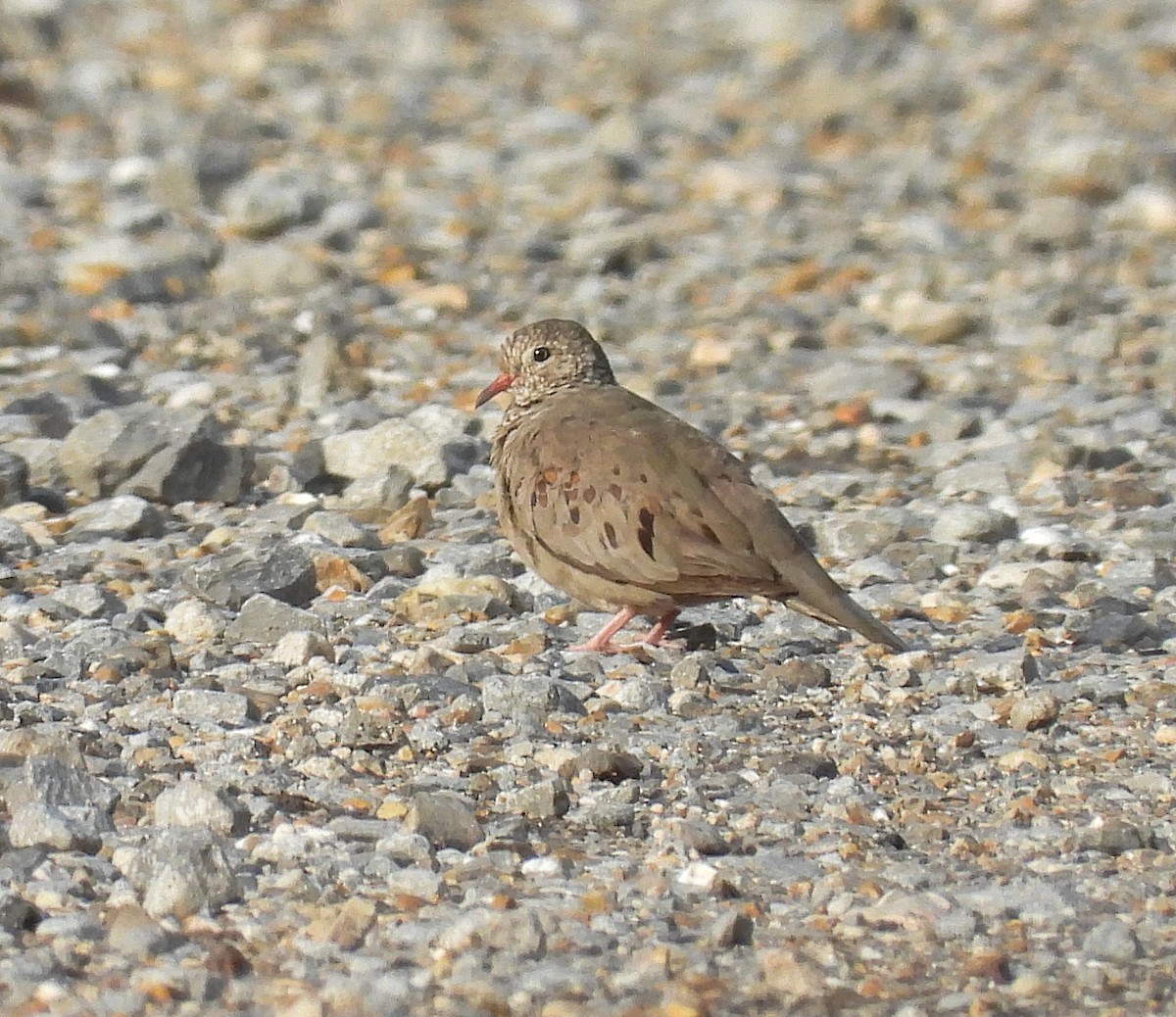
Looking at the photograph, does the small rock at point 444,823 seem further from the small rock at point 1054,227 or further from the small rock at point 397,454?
the small rock at point 1054,227

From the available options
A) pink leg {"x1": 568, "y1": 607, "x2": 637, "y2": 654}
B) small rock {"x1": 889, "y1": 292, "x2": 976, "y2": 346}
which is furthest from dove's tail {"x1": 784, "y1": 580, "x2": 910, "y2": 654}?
small rock {"x1": 889, "y1": 292, "x2": 976, "y2": 346}

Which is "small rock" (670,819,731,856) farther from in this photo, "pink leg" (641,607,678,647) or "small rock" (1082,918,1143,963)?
"pink leg" (641,607,678,647)

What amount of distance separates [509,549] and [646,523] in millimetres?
1131

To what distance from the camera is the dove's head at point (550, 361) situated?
7543 mm

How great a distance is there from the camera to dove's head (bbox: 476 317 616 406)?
754cm

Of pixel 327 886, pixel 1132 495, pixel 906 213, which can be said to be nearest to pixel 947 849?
pixel 327 886

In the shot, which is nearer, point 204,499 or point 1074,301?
point 204,499

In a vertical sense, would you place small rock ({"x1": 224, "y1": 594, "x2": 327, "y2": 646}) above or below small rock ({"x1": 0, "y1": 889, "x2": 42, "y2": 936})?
below

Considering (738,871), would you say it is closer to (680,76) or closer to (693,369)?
(693,369)

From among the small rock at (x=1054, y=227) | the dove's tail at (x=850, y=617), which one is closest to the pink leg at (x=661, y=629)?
the dove's tail at (x=850, y=617)

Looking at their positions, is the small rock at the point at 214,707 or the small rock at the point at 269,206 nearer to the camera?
the small rock at the point at 214,707

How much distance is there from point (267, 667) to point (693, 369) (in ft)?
13.7

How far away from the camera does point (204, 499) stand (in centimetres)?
807

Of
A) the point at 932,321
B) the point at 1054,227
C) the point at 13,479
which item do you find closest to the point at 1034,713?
the point at 13,479
